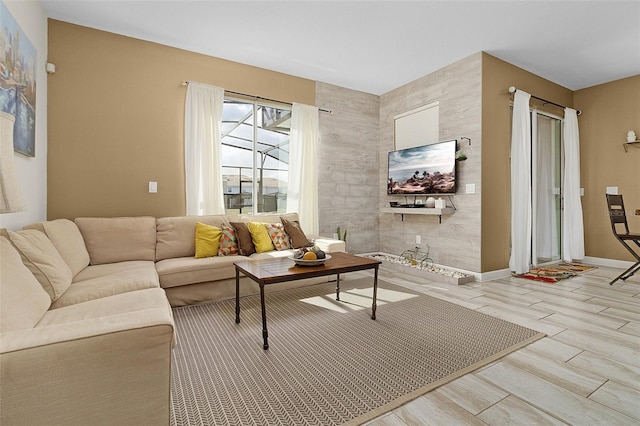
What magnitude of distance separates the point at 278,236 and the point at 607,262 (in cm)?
523

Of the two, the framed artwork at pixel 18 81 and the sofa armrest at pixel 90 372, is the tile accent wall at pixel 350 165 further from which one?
the sofa armrest at pixel 90 372

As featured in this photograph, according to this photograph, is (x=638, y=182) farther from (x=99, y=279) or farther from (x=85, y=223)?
(x=85, y=223)

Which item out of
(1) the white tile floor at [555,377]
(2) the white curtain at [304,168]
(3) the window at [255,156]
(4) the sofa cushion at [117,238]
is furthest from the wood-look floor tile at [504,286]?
(4) the sofa cushion at [117,238]

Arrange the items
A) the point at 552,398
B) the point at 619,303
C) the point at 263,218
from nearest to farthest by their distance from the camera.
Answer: the point at 552,398, the point at 619,303, the point at 263,218

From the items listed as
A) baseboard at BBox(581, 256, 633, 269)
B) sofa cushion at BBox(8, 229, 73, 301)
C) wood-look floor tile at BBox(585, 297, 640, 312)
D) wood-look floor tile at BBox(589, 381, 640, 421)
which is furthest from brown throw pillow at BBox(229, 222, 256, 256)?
baseboard at BBox(581, 256, 633, 269)

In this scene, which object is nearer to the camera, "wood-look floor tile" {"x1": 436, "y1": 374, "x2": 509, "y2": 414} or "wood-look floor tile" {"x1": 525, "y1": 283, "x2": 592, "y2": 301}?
"wood-look floor tile" {"x1": 436, "y1": 374, "x2": 509, "y2": 414}

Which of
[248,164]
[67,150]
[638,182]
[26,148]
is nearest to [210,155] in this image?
[248,164]

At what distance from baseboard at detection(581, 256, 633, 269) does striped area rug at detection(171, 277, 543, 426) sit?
372 cm

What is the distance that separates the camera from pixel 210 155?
398 cm

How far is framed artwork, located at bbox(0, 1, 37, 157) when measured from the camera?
7.02ft

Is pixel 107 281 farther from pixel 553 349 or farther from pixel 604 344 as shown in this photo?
pixel 604 344

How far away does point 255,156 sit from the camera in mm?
4516

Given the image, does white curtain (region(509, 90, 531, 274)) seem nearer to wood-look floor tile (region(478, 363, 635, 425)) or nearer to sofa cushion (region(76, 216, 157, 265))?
wood-look floor tile (region(478, 363, 635, 425))

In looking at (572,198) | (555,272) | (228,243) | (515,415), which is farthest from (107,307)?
(572,198)
